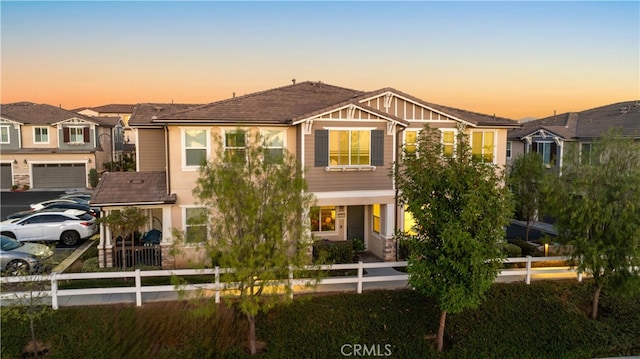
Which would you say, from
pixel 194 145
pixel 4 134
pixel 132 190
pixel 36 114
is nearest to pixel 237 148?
pixel 194 145

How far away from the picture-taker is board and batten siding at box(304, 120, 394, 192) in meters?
16.8

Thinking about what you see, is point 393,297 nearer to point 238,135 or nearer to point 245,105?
point 238,135

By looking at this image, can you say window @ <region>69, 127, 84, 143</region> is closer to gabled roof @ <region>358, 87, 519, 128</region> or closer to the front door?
the front door

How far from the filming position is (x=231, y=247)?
10008 mm

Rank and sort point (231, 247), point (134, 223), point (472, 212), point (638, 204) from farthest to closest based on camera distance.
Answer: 1. point (134, 223)
2. point (638, 204)
3. point (472, 212)
4. point (231, 247)

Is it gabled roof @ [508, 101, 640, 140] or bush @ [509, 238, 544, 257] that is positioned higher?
gabled roof @ [508, 101, 640, 140]

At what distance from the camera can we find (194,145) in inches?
658

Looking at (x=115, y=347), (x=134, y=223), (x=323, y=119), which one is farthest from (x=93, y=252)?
(x=323, y=119)

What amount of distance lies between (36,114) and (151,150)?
27637mm

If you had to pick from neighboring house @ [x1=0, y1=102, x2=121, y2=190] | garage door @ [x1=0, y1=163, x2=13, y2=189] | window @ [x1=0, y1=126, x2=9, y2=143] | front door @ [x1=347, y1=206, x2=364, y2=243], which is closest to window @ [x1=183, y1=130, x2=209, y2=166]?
front door @ [x1=347, y1=206, x2=364, y2=243]

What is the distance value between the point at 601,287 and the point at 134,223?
1571 cm

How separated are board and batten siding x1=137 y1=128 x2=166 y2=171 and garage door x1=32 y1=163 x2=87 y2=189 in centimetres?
2337

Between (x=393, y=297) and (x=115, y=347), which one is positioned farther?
(x=393, y=297)

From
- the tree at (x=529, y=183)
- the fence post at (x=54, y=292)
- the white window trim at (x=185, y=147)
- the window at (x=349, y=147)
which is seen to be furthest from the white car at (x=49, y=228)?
the tree at (x=529, y=183)
